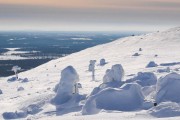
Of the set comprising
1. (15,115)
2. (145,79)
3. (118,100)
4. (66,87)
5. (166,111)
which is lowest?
(15,115)

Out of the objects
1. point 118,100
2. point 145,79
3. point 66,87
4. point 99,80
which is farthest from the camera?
point 99,80

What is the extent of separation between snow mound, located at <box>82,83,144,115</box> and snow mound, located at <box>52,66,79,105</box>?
867 cm

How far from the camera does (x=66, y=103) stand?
155ft

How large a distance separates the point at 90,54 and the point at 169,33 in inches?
1135

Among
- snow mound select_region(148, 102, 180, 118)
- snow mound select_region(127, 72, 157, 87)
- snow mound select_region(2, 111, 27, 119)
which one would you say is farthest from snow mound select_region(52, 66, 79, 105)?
snow mound select_region(148, 102, 180, 118)

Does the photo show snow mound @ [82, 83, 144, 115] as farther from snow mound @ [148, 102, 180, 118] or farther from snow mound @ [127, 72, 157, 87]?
snow mound @ [127, 72, 157, 87]

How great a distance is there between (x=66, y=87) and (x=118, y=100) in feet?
36.3

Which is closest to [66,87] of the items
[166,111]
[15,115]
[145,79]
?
[15,115]

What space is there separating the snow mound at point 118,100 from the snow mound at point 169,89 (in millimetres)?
2137

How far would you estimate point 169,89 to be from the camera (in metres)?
40.3

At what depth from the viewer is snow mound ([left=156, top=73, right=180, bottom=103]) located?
3972 cm

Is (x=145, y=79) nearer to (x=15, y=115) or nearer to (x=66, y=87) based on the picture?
(x=66, y=87)

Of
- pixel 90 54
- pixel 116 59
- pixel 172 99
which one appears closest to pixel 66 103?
pixel 172 99

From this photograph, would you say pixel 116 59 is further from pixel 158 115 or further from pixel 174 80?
pixel 158 115
